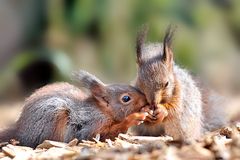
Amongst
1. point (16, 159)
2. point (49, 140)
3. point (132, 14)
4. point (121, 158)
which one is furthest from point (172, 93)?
point (132, 14)

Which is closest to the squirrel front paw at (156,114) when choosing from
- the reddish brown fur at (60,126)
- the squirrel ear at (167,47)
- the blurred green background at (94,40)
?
the squirrel ear at (167,47)

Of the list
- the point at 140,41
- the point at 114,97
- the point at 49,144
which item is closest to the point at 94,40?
the point at 140,41

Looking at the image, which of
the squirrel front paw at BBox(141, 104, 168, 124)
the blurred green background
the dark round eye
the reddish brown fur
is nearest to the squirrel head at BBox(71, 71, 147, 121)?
the dark round eye

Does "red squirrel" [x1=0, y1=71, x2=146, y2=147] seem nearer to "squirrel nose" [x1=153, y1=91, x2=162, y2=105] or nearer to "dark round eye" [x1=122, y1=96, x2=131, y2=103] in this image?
"dark round eye" [x1=122, y1=96, x2=131, y2=103]

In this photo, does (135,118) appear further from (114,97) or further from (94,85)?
(94,85)

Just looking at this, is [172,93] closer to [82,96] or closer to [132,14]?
[82,96]

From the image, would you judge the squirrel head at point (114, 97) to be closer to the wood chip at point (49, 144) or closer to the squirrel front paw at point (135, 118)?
the squirrel front paw at point (135, 118)

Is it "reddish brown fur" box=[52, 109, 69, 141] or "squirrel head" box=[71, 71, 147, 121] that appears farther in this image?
"squirrel head" box=[71, 71, 147, 121]

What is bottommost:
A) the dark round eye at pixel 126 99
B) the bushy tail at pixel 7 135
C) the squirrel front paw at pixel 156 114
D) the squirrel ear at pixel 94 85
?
the bushy tail at pixel 7 135
